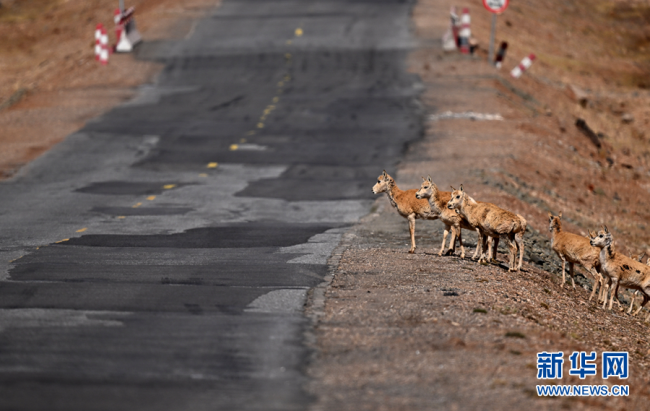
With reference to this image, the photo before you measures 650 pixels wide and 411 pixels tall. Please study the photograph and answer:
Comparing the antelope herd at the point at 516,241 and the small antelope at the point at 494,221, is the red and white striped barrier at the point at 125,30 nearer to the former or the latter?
the antelope herd at the point at 516,241

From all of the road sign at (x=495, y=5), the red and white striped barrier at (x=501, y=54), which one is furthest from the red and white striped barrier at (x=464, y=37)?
the road sign at (x=495, y=5)

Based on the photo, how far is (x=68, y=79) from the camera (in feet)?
117

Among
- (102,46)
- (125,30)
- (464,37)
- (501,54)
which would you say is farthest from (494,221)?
(125,30)

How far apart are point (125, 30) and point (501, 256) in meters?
25.7

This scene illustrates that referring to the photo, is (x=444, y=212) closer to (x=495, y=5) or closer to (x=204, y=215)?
(x=204, y=215)

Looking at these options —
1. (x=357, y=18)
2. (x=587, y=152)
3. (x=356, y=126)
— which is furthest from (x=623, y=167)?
(x=357, y=18)

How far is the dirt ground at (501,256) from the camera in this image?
9875 mm

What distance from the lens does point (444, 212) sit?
15711mm

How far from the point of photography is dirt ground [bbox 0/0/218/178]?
29.0m

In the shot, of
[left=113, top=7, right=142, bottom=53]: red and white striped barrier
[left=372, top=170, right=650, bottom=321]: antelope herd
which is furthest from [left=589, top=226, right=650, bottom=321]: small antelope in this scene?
[left=113, top=7, right=142, bottom=53]: red and white striped barrier

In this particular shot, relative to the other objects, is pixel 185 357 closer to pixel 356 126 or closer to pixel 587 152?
pixel 356 126

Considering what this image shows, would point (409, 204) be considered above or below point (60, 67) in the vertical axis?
below

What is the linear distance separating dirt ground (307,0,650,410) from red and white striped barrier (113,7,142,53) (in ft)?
41.4

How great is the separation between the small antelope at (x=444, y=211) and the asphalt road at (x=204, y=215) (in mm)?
2238
